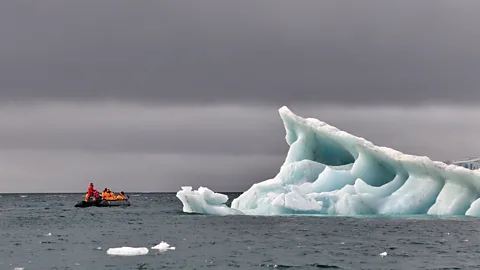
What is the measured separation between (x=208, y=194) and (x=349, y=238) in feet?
40.1

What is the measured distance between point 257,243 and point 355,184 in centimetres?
1043

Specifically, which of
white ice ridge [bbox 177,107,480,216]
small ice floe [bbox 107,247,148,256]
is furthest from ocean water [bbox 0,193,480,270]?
white ice ridge [bbox 177,107,480,216]

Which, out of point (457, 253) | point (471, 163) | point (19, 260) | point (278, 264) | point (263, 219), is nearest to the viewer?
point (278, 264)

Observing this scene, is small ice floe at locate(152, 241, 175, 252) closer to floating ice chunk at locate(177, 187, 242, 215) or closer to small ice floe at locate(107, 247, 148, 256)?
small ice floe at locate(107, 247, 148, 256)

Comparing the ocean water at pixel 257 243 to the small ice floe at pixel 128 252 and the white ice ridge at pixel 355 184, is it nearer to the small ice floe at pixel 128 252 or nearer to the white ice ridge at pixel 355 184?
the small ice floe at pixel 128 252

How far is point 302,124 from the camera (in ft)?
160

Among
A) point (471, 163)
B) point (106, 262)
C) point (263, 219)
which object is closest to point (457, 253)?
point (106, 262)

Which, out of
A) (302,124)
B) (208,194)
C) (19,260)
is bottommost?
(19,260)

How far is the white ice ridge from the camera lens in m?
46.1

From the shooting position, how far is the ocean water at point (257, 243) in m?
30.8

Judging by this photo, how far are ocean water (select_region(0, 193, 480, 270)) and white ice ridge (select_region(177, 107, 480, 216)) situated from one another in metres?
1.12

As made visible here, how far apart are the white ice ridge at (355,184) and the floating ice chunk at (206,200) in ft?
0.29

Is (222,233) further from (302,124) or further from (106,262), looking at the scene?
(106,262)

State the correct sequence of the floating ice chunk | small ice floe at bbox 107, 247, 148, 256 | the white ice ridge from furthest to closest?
1. the floating ice chunk
2. the white ice ridge
3. small ice floe at bbox 107, 247, 148, 256
